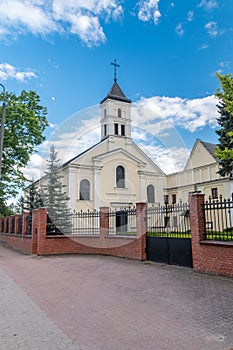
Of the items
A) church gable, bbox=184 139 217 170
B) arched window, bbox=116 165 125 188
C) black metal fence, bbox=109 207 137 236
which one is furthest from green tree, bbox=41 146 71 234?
church gable, bbox=184 139 217 170

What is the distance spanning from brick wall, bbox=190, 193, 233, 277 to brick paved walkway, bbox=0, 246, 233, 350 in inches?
12.0

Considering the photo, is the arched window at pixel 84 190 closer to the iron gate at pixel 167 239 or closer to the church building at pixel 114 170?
the church building at pixel 114 170

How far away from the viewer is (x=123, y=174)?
95.2 ft

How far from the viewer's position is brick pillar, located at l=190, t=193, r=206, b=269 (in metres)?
8.23

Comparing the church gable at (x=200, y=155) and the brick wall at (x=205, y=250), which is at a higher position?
the church gable at (x=200, y=155)

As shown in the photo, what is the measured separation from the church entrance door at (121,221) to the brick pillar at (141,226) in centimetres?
123

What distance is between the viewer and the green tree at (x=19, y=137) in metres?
18.1

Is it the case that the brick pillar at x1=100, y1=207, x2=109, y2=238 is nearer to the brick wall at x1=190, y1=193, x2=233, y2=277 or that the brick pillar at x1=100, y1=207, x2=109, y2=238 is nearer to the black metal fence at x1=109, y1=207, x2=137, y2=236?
the black metal fence at x1=109, y1=207, x2=137, y2=236

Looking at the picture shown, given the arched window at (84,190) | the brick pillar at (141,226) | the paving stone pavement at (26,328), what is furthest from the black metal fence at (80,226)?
the arched window at (84,190)

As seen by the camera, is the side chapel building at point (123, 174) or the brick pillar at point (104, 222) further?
the side chapel building at point (123, 174)

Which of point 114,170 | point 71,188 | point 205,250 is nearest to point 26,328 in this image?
point 205,250

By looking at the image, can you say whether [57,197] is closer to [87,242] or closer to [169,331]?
[87,242]

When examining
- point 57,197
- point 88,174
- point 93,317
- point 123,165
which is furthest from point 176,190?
point 93,317

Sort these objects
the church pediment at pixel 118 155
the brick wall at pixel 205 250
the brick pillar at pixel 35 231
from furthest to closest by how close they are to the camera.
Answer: the church pediment at pixel 118 155
the brick pillar at pixel 35 231
the brick wall at pixel 205 250
